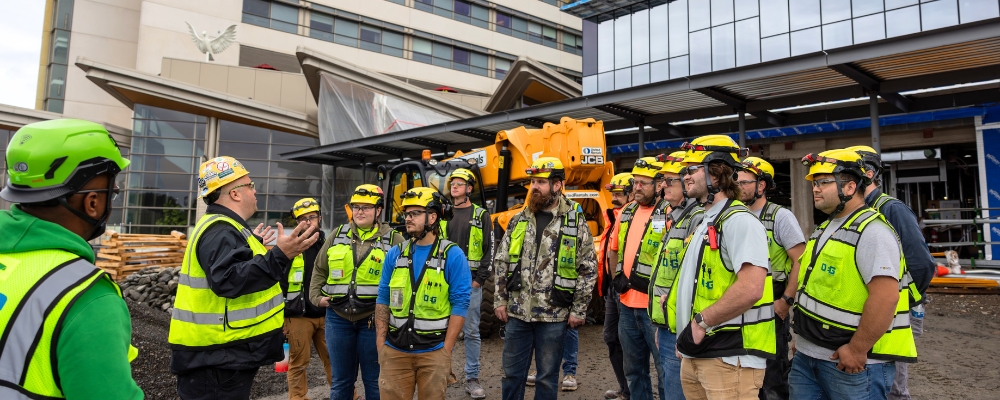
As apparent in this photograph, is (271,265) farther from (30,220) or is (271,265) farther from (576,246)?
(576,246)

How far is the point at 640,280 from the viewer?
4719mm

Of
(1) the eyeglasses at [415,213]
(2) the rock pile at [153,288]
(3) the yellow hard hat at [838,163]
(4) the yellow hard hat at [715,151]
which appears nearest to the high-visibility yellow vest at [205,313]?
(1) the eyeglasses at [415,213]

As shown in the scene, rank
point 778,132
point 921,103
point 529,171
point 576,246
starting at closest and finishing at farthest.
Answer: point 576,246, point 529,171, point 921,103, point 778,132

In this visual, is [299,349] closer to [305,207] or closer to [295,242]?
[305,207]

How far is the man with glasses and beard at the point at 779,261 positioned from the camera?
4.27m

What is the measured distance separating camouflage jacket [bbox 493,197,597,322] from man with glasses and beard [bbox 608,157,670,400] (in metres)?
0.44

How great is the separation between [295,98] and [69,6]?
2182cm

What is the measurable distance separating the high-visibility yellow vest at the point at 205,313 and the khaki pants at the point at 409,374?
0.94 meters

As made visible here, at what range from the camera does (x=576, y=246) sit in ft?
15.3

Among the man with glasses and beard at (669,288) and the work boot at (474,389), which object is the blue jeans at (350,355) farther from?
the man with glasses and beard at (669,288)

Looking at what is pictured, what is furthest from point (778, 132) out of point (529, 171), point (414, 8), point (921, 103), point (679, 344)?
point (414, 8)

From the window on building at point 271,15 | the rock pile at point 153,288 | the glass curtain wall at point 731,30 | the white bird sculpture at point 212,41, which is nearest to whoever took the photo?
the rock pile at point 153,288

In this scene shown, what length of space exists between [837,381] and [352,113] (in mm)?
20374

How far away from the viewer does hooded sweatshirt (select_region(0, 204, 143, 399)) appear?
144cm
